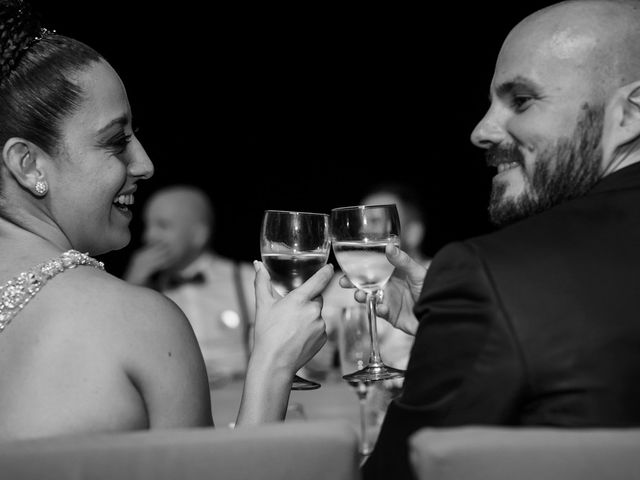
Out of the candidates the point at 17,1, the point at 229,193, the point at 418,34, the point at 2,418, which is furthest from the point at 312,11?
the point at 2,418

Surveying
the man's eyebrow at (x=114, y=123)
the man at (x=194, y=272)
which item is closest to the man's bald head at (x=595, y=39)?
the man's eyebrow at (x=114, y=123)

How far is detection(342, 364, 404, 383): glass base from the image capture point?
188 centimetres

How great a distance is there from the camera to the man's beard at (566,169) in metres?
1.69

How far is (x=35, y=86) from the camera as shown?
1.74 m

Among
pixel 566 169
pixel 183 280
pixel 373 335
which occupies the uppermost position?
pixel 566 169

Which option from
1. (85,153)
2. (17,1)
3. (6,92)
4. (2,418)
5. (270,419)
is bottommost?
(270,419)

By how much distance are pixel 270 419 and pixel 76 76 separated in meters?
0.84

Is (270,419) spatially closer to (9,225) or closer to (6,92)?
(9,225)

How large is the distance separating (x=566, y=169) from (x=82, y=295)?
3.26 feet

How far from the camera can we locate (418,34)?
693 cm

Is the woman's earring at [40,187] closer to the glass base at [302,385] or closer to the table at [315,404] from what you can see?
the glass base at [302,385]

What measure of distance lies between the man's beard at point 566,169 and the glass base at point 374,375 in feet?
1.49

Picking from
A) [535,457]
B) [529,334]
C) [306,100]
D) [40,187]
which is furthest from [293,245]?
[306,100]

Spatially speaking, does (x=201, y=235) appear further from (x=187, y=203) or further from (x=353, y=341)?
(x=353, y=341)
